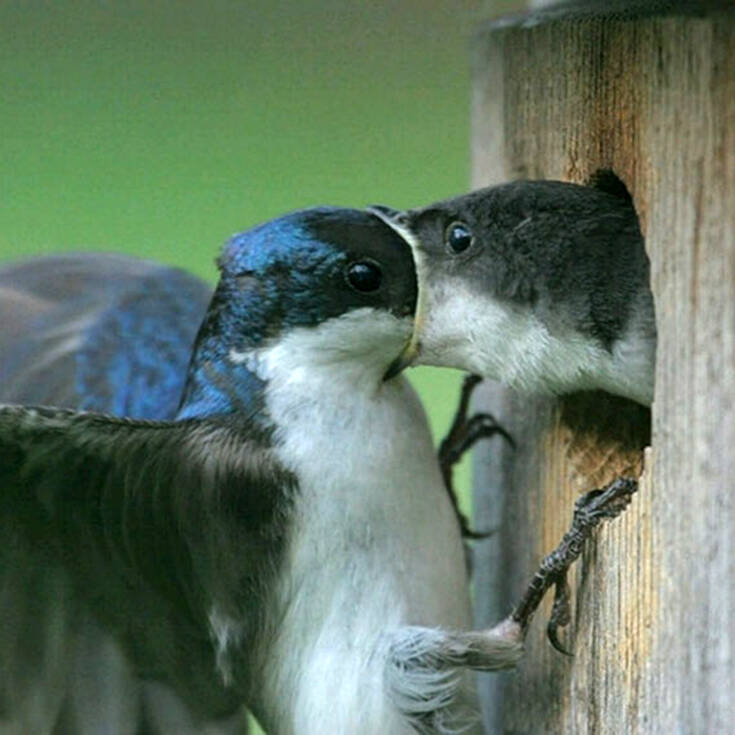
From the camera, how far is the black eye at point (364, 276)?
5.41 feet

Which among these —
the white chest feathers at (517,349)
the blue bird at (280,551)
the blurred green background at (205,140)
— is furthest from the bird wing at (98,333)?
the white chest feathers at (517,349)

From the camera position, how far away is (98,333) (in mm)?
2172

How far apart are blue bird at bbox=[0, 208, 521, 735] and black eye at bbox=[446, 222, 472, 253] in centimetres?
4

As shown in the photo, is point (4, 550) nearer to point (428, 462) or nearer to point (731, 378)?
point (428, 462)

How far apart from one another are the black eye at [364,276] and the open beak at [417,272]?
3 centimetres

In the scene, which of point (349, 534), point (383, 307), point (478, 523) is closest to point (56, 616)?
point (349, 534)

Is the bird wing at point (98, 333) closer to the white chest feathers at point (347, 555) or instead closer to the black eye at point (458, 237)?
the white chest feathers at point (347, 555)

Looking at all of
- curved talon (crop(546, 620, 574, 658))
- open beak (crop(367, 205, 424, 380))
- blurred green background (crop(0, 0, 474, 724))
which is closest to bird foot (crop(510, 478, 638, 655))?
curved talon (crop(546, 620, 574, 658))

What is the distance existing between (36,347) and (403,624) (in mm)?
672

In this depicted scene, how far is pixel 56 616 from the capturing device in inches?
65.1

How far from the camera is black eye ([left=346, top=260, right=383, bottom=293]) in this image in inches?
64.9

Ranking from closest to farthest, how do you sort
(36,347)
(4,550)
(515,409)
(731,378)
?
(731,378)
(4,550)
(515,409)
(36,347)

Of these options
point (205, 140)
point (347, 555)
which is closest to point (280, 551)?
point (347, 555)

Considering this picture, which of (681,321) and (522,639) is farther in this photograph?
(522,639)
